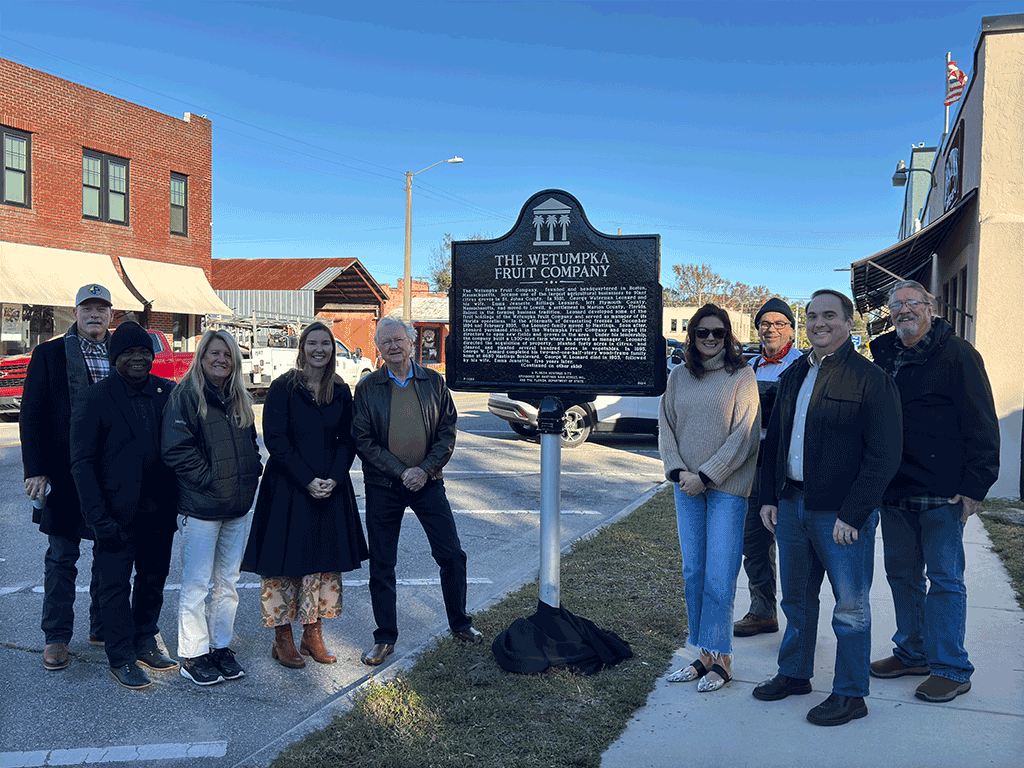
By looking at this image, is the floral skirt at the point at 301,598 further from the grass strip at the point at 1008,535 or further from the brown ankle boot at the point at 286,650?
the grass strip at the point at 1008,535

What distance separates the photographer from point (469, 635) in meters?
4.77

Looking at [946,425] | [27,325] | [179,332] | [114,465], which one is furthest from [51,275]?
[946,425]

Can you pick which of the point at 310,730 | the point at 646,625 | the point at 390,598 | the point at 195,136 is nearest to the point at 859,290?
the point at 646,625

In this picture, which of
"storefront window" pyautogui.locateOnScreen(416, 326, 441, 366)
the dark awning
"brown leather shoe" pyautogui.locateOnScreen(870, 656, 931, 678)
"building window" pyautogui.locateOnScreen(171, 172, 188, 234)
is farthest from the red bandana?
"storefront window" pyautogui.locateOnScreen(416, 326, 441, 366)

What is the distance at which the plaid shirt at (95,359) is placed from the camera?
4.58 m

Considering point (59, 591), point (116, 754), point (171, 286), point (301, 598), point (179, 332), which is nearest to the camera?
point (116, 754)

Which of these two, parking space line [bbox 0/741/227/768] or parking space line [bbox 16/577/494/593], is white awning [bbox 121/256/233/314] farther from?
parking space line [bbox 0/741/227/768]

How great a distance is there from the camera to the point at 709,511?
13.7 feet

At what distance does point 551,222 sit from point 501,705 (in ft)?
8.28

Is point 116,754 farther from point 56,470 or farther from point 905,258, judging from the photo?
point 905,258

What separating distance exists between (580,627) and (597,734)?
86 centimetres

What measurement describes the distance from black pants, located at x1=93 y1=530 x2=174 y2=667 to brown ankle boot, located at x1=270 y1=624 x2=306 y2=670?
0.66 meters

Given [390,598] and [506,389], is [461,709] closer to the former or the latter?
[390,598]

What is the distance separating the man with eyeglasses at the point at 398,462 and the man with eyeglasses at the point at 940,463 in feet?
7.77
